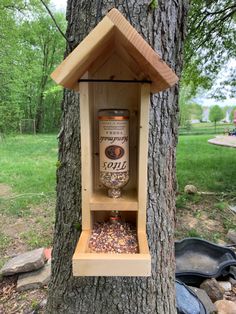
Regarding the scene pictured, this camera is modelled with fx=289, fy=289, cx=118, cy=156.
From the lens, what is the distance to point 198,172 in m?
5.18

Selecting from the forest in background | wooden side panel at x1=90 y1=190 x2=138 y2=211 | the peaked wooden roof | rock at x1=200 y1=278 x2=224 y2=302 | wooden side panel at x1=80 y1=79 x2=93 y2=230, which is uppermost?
the forest in background

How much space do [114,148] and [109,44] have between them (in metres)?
0.33

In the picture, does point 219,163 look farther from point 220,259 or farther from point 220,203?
point 220,259

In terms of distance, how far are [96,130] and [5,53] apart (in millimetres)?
5524

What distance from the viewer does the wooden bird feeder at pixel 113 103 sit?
0.77m

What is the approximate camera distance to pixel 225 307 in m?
1.86

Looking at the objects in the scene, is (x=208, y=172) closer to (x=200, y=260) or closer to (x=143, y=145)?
(x=200, y=260)

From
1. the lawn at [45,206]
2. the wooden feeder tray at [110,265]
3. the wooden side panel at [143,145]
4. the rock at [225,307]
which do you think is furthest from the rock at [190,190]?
the wooden feeder tray at [110,265]

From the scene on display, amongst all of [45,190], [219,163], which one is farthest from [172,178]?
[219,163]

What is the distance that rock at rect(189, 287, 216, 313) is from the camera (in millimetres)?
1861

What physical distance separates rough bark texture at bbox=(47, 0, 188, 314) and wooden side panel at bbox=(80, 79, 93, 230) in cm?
26

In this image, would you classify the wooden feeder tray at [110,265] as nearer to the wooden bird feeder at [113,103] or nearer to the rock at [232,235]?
the wooden bird feeder at [113,103]

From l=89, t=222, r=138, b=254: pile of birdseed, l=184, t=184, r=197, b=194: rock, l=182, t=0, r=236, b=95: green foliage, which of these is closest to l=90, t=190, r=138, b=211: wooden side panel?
l=89, t=222, r=138, b=254: pile of birdseed

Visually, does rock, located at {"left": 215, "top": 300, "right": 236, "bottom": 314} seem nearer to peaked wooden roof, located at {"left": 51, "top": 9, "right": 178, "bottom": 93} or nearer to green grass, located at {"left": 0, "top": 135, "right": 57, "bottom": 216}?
peaked wooden roof, located at {"left": 51, "top": 9, "right": 178, "bottom": 93}
